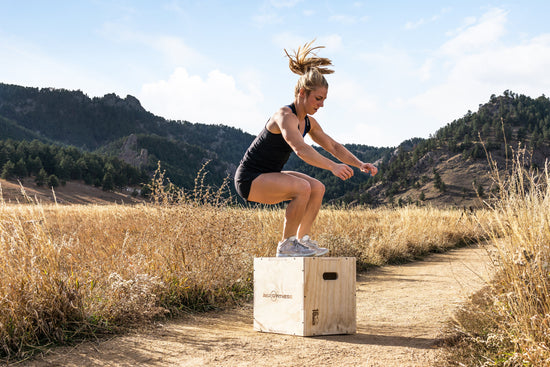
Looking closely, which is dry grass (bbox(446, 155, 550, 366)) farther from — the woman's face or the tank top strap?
the tank top strap

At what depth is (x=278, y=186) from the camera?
422 centimetres

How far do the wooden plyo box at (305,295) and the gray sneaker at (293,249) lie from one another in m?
0.12

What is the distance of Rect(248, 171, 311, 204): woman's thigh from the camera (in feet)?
13.9

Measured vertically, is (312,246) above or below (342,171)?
below

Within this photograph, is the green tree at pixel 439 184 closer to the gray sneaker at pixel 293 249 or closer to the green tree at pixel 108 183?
the green tree at pixel 108 183

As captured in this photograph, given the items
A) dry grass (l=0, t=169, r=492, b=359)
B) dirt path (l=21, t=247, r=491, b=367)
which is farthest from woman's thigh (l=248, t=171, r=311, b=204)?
dry grass (l=0, t=169, r=492, b=359)

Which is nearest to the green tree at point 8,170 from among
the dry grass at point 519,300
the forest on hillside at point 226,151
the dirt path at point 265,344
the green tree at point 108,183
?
the forest on hillside at point 226,151

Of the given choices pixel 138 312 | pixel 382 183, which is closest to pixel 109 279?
pixel 138 312

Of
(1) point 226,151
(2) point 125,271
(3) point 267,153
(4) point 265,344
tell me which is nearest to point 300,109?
(3) point 267,153

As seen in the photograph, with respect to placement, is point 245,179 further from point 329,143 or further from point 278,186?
point 329,143

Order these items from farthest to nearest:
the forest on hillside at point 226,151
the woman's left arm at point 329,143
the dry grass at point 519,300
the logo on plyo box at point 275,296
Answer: the forest on hillside at point 226,151 < the woman's left arm at point 329,143 < the logo on plyo box at point 275,296 < the dry grass at point 519,300

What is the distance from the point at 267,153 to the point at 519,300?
7.68 feet

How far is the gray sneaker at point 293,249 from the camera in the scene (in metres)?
4.31

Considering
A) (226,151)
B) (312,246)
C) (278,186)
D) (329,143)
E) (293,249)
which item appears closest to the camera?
(278,186)
